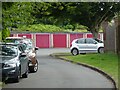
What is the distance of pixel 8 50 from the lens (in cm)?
1538

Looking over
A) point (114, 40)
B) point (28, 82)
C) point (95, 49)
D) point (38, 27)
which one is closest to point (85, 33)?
point (38, 27)

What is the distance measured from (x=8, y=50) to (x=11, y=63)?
168 cm

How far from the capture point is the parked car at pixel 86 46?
3419 centimetres

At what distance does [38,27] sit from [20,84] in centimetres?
5200

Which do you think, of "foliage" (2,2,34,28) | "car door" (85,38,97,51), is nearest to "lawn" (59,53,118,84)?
"foliage" (2,2,34,28)

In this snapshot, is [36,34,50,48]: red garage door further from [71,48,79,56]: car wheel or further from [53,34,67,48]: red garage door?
[71,48,79,56]: car wheel

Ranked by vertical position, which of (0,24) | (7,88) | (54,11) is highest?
(54,11)

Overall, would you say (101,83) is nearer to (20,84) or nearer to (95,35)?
(20,84)

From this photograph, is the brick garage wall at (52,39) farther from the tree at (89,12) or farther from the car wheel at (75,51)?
the car wheel at (75,51)

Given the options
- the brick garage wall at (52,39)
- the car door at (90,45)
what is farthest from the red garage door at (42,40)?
the car door at (90,45)

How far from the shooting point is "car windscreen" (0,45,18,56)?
1491 centimetres

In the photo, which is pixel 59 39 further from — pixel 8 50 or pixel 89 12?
pixel 8 50

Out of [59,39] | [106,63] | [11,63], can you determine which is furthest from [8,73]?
[59,39]

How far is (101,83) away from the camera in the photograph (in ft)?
46.4
